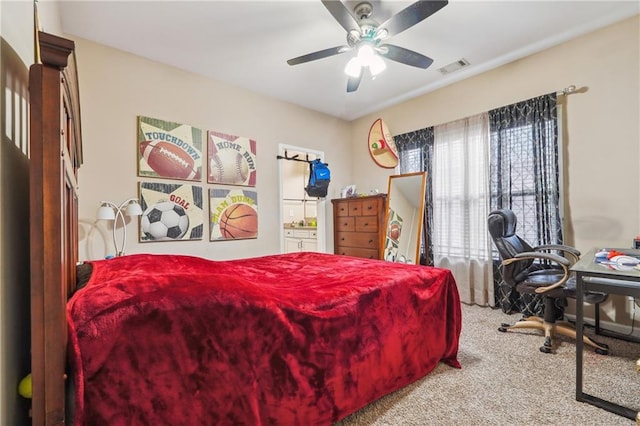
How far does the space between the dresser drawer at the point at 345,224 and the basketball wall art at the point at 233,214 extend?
138 cm

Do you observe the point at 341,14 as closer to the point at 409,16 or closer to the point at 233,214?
the point at 409,16

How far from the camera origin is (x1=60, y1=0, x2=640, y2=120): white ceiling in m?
2.35

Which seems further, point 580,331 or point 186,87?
point 186,87

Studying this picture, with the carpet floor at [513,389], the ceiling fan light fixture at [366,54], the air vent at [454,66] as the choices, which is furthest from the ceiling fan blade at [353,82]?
the carpet floor at [513,389]

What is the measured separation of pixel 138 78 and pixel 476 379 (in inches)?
158

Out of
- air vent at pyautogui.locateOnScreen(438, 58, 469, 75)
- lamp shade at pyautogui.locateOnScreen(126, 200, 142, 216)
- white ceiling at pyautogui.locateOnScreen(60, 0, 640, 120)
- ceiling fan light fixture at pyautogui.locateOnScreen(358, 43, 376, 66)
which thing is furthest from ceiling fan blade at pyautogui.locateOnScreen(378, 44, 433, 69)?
lamp shade at pyautogui.locateOnScreen(126, 200, 142, 216)

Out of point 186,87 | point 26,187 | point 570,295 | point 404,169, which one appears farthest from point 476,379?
point 186,87

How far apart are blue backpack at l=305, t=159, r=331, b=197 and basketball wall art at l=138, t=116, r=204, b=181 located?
1.65 metres

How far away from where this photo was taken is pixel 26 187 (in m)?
0.97

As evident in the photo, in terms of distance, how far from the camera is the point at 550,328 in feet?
7.75

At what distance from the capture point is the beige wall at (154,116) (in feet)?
8.92

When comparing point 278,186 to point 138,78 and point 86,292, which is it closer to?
point 138,78

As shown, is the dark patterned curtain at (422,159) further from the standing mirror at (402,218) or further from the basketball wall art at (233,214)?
the basketball wall art at (233,214)

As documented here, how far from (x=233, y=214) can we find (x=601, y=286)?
11.0 feet
